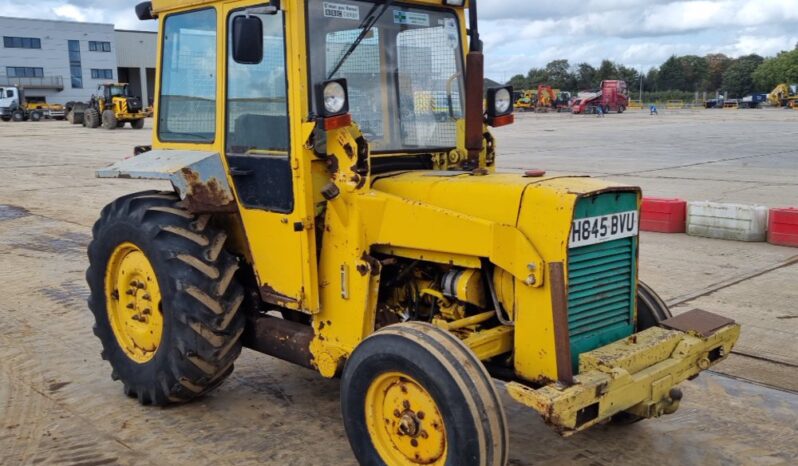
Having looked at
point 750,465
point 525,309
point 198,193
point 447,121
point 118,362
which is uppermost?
point 447,121

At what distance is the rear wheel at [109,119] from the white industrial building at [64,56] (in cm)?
3768

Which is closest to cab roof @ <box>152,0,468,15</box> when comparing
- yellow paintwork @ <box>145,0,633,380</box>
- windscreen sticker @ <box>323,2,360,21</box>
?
yellow paintwork @ <box>145,0,633,380</box>

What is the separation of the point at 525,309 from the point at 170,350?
7.05 ft

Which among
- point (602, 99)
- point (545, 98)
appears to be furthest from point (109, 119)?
point (545, 98)

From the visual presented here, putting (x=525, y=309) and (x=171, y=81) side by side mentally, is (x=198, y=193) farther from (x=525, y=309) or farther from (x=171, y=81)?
(x=525, y=309)

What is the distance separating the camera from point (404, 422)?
351 cm

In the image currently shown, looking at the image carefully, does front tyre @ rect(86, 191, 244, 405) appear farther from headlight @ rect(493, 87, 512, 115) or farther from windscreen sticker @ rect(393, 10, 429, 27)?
headlight @ rect(493, 87, 512, 115)

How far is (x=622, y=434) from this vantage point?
4406mm

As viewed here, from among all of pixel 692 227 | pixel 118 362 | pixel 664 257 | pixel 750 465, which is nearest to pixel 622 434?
pixel 750 465

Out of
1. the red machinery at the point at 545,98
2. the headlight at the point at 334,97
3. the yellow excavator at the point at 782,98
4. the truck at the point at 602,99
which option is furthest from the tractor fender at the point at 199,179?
the yellow excavator at the point at 782,98

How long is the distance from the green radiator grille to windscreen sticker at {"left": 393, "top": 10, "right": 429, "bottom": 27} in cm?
163

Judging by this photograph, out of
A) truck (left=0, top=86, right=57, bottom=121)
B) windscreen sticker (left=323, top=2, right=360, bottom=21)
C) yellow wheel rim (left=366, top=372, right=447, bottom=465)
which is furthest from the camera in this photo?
truck (left=0, top=86, right=57, bottom=121)

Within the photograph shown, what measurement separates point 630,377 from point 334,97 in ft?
6.24

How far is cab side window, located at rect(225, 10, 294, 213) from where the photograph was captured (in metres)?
4.15
